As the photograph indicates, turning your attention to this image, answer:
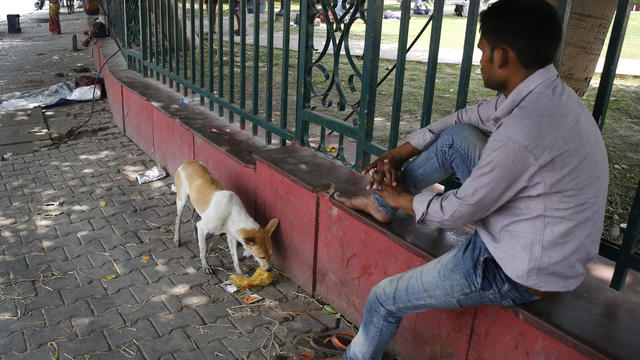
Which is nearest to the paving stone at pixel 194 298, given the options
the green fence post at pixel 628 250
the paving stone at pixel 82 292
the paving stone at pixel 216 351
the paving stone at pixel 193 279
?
the paving stone at pixel 193 279

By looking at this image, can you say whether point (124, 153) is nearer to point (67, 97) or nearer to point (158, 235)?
point (158, 235)

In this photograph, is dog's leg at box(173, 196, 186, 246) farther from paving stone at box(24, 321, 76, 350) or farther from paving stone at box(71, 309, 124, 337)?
paving stone at box(24, 321, 76, 350)

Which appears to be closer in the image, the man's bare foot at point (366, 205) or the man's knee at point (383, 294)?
the man's knee at point (383, 294)

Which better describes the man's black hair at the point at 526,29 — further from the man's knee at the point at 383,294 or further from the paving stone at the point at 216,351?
the paving stone at the point at 216,351

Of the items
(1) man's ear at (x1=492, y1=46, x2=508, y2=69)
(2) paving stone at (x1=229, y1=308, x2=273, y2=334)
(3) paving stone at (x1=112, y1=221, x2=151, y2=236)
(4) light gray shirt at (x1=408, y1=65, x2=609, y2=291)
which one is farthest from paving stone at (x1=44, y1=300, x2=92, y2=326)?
(1) man's ear at (x1=492, y1=46, x2=508, y2=69)

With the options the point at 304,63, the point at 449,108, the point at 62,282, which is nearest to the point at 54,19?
the point at 449,108

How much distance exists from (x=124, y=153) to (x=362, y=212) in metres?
4.68

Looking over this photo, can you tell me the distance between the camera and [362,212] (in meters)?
3.24

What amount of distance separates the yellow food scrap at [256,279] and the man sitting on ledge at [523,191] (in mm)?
1734

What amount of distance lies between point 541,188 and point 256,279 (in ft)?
8.19

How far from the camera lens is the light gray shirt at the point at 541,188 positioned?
6.36 ft

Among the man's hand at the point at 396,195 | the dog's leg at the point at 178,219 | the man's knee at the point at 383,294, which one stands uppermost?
the man's hand at the point at 396,195

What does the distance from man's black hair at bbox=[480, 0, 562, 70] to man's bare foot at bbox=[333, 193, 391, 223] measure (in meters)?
1.30

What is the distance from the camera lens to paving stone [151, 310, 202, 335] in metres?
3.47
